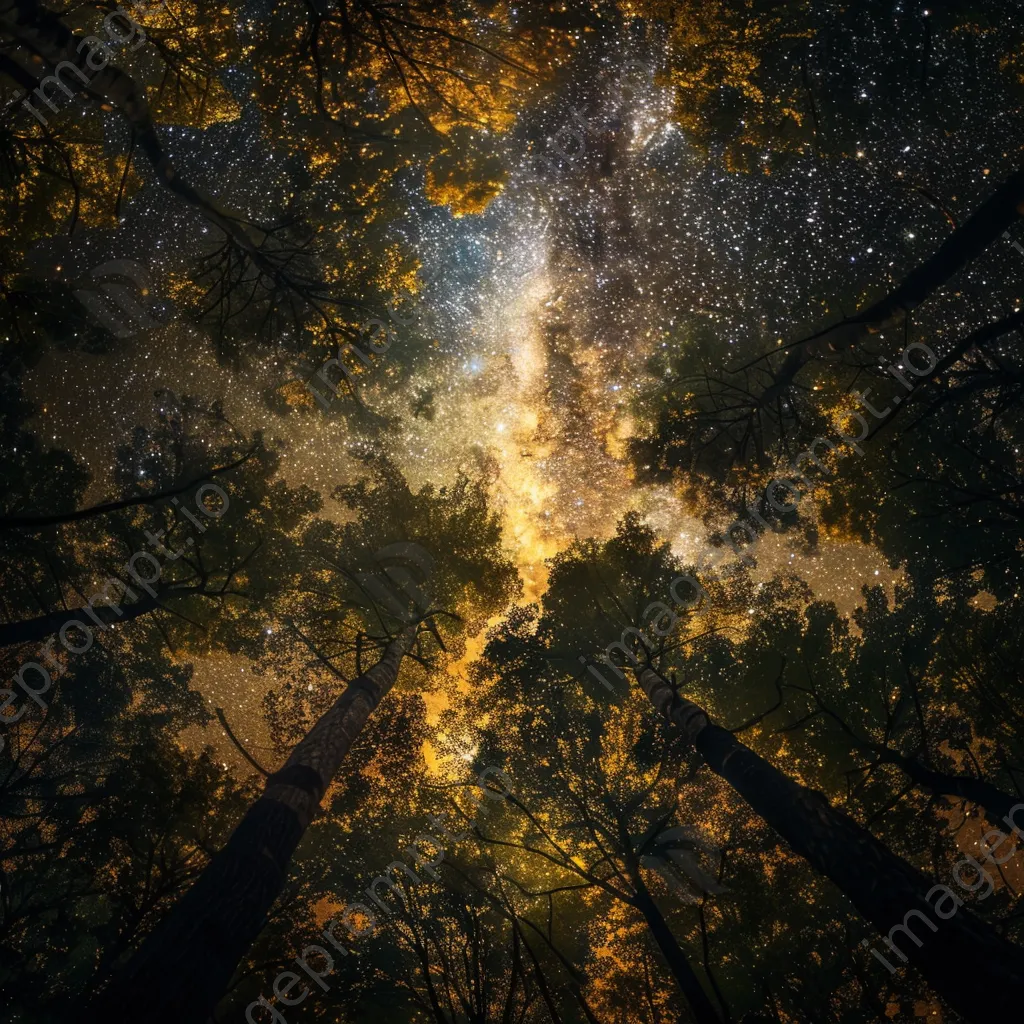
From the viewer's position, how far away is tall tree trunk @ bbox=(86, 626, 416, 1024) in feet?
8.98

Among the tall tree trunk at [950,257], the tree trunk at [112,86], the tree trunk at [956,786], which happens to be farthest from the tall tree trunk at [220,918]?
the tall tree trunk at [950,257]

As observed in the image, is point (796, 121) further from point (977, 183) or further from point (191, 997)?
point (191, 997)

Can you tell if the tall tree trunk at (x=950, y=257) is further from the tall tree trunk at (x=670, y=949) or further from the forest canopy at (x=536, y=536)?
the tall tree trunk at (x=670, y=949)

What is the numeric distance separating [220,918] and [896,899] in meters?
4.10

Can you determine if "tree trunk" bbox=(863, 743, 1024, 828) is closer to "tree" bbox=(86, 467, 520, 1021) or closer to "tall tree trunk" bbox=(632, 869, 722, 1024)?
"tall tree trunk" bbox=(632, 869, 722, 1024)

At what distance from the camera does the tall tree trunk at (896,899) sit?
2.77 metres

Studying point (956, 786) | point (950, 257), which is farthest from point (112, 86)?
point (956, 786)

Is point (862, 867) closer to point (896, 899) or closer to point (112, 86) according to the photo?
point (896, 899)

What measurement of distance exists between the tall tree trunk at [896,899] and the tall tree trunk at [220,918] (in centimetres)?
375

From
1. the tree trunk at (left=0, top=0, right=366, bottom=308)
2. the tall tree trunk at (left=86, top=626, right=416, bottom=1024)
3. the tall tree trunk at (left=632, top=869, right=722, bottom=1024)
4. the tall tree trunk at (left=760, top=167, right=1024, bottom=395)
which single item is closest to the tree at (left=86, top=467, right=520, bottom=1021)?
the tall tree trunk at (left=86, top=626, right=416, bottom=1024)

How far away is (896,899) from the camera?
324 centimetres

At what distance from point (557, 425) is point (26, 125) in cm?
1044

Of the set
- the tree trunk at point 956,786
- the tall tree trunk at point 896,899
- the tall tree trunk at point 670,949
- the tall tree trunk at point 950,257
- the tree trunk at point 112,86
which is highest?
the tall tree trunk at point 950,257

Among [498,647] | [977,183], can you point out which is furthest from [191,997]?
[977,183]
